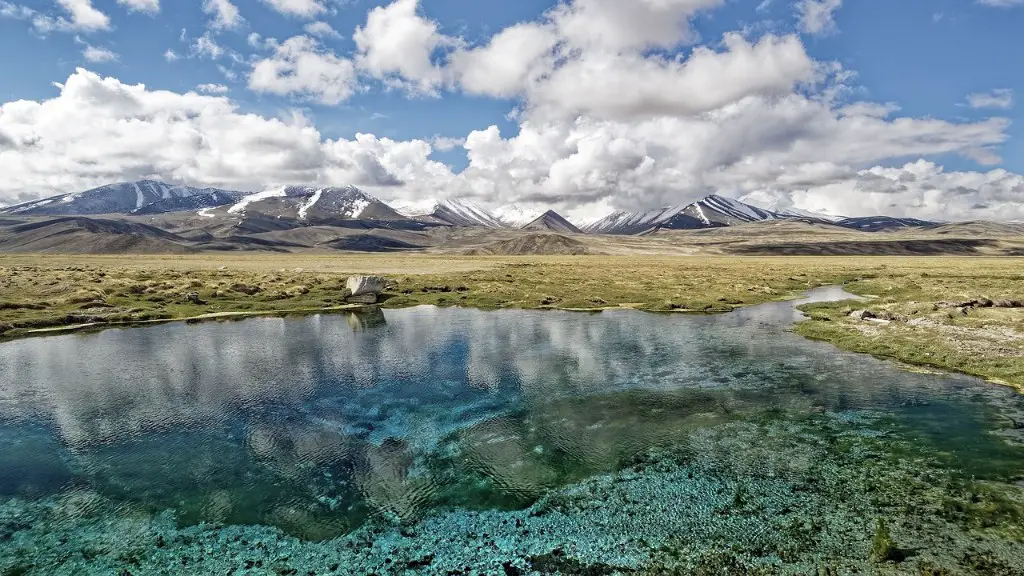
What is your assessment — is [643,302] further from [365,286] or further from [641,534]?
[641,534]

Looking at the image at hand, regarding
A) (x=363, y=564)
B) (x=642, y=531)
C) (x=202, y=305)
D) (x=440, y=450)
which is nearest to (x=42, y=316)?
(x=202, y=305)

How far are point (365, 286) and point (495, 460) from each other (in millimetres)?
48551

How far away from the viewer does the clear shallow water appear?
15.4m

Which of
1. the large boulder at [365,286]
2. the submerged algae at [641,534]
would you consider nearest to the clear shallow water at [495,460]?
the submerged algae at [641,534]

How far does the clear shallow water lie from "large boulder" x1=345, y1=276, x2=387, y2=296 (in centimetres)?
2783

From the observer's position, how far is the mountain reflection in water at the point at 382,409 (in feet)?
62.2

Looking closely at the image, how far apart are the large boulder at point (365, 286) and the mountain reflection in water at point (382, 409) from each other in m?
20.3

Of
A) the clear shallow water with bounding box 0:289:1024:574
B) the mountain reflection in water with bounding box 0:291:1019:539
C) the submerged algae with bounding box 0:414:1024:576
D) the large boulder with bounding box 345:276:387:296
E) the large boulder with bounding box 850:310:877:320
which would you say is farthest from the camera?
the large boulder with bounding box 345:276:387:296

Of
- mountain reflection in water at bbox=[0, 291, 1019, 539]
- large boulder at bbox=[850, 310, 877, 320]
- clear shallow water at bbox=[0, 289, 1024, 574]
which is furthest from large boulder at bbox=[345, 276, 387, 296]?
large boulder at bbox=[850, 310, 877, 320]

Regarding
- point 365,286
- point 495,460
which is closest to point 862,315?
point 495,460

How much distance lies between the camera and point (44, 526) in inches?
651

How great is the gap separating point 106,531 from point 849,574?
72.6 ft

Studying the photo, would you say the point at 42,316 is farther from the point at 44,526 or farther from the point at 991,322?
the point at 991,322

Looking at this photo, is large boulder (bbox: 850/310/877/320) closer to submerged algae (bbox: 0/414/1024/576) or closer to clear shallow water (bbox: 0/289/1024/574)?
clear shallow water (bbox: 0/289/1024/574)
